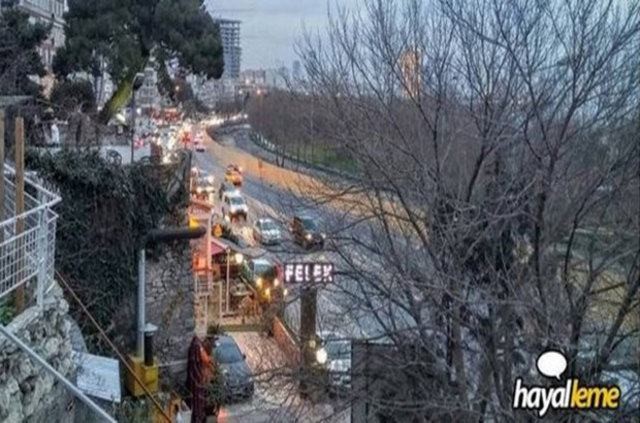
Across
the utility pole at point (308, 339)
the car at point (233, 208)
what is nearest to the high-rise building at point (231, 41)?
the car at point (233, 208)

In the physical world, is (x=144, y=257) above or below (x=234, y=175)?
above

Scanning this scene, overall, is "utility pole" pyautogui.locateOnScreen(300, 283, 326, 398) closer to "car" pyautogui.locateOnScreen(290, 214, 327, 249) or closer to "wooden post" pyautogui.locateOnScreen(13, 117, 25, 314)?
"car" pyautogui.locateOnScreen(290, 214, 327, 249)

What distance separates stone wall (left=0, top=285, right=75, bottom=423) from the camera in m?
3.89

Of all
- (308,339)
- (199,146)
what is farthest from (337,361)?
(199,146)

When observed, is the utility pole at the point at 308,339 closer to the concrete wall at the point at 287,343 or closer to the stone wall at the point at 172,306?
the concrete wall at the point at 287,343

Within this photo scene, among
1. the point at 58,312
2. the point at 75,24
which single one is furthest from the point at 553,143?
the point at 75,24

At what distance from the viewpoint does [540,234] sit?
4.95m

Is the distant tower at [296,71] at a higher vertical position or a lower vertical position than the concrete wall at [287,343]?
higher

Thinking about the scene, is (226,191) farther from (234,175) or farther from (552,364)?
(552,364)

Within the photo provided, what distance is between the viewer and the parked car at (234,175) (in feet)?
79.6

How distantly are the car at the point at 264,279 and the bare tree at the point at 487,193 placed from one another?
1.84 m

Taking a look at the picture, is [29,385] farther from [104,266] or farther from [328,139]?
[104,266]

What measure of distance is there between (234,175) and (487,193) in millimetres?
20878

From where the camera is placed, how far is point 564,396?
3.17 meters
